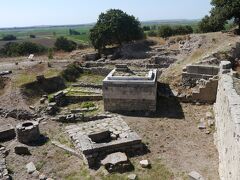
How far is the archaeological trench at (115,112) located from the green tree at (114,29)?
30.2 ft

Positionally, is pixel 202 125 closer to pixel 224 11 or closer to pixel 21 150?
pixel 21 150

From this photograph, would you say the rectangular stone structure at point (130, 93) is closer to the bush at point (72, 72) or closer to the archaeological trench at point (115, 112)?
the archaeological trench at point (115, 112)

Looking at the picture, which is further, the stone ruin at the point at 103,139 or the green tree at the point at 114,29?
the green tree at the point at 114,29

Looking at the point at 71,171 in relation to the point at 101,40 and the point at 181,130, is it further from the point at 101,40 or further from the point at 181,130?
the point at 101,40

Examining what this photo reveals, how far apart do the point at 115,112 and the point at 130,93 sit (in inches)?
44.0

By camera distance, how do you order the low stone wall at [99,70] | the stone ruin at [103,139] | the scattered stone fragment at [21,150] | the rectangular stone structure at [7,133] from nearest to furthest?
the stone ruin at [103,139] < the scattered stone fragment at [21,150] < the rectangular stone structure at [7,133] < the low stone wall at [99,70]

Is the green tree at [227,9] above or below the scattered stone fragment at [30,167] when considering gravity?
above

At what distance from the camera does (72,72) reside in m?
21.0

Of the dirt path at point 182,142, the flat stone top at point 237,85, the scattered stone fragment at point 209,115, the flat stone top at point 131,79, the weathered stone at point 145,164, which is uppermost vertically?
the flat stone top at point 237,85

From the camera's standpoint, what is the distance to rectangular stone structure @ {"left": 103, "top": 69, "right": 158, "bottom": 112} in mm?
13703

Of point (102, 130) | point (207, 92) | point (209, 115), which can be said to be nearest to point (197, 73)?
point (207, 92)

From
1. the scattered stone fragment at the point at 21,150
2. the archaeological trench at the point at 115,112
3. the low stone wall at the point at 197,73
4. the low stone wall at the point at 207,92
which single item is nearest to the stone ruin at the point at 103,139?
the archaeological trench at the point at 115,112

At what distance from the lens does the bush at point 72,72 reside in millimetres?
20070

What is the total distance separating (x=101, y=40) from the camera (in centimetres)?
2719
